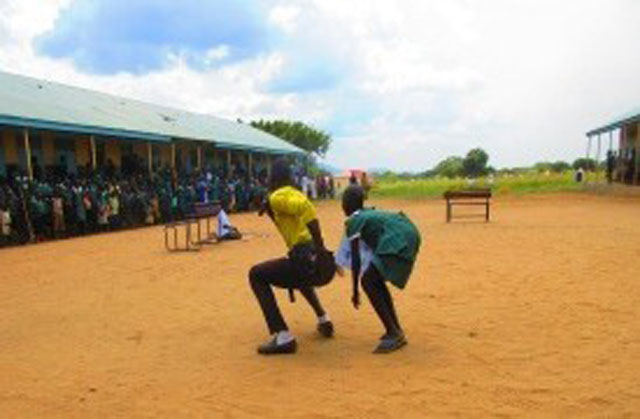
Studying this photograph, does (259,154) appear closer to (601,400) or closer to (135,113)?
(135,113)

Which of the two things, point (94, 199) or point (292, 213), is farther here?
point (94, 199)

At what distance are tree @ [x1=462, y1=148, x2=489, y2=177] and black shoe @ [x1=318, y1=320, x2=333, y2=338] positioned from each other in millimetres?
61992

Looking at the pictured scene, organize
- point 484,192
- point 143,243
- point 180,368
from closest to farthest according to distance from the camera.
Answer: point 180,368
point 143,243
point 484,192

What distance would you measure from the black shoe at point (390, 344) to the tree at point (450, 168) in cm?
6370

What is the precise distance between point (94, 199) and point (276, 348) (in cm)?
1378

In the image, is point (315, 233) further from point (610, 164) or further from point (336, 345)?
point (610, 164)

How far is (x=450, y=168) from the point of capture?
7075 centimetres

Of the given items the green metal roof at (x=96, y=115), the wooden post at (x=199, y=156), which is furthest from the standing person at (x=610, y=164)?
the wooden post at (x=199, y=156)

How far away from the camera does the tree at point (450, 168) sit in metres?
68.8

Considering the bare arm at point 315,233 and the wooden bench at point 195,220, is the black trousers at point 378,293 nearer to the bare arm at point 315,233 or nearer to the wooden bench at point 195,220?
the bare arm at point 315,233

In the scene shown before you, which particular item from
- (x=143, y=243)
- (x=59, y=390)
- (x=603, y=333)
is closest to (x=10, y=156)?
(x=143, y=243)

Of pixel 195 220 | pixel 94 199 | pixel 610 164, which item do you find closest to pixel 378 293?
pixel 195 220

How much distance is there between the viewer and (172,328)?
6.44 m

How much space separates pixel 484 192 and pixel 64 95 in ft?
47.8
